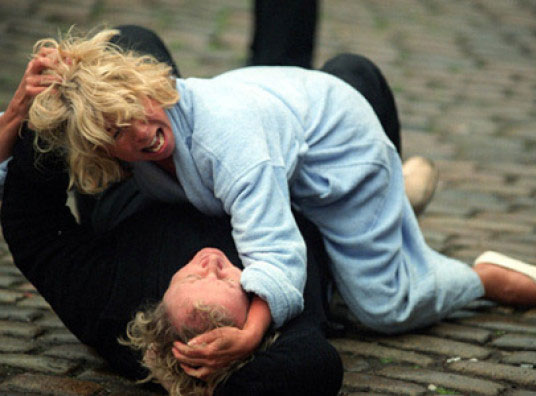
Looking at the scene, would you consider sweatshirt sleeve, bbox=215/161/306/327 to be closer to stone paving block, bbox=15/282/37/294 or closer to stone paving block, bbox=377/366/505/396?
stone paving block, bbox=377/366/505/396

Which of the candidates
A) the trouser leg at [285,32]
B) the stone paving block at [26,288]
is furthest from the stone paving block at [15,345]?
the trouser leg at [285,32]

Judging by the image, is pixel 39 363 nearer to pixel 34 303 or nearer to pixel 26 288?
pixel 34 303

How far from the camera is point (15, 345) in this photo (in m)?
3.34

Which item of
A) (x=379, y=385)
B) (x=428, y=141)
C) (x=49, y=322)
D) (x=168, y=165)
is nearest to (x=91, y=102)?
(x=168, y=165)

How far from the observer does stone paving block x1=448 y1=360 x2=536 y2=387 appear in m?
3.14

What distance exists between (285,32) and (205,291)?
7.95 ft

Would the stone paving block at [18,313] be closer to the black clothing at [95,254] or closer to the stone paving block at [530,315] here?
the black clothing at [95,254]

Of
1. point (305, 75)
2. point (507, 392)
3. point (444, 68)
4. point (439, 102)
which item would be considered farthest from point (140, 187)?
point (444, 68)

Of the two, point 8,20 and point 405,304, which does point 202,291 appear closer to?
point 405,304

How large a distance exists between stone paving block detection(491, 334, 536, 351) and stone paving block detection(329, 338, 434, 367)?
0.97 ft

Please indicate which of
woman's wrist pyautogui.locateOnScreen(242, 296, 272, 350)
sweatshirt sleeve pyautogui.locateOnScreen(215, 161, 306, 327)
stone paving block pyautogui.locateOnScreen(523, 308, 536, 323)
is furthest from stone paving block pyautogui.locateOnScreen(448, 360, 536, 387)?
woman's wrist pyautogui.locateOnScreen(242, 296, 272, 350)

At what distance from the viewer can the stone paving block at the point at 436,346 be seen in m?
3.39

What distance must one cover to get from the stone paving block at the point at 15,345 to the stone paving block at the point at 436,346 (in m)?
1.22

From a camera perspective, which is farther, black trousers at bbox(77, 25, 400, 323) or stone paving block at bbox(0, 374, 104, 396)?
black trousers at bbox(77, 25, 400, 323)
